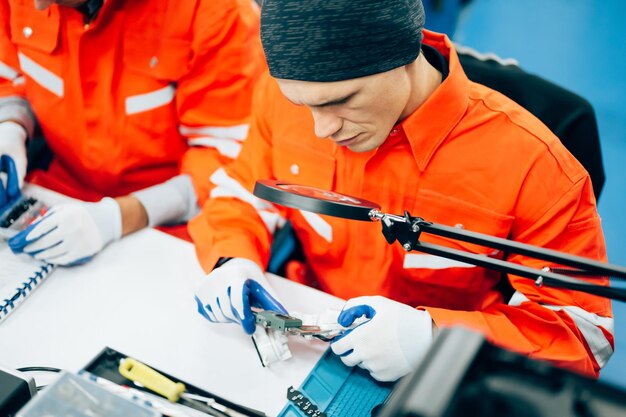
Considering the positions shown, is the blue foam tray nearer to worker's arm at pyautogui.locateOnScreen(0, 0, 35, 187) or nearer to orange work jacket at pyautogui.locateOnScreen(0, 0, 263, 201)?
orange work jacket at pyautogui.locateOnScreen(0, 0, 263, 201)

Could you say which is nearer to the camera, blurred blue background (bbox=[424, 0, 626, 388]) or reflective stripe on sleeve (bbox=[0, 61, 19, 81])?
reflective stripe on sleeve (bbox=[0, 61, 19, 81])

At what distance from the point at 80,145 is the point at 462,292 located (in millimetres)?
1254

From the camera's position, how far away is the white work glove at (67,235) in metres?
1.27

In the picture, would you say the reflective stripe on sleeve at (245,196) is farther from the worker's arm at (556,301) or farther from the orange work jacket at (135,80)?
the worker's arm at (556,301)

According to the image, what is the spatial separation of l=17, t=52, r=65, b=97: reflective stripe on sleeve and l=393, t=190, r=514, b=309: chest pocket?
113 cm

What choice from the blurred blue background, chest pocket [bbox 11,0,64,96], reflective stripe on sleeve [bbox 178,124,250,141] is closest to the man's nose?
reflective stripe on sleeve [bbox 178,124,250,141]

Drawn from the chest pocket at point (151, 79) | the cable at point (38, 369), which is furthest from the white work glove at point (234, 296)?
the chest pocket at point (151, 79)

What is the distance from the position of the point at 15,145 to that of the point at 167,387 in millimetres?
999

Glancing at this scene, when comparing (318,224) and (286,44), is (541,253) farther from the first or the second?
(318,224)

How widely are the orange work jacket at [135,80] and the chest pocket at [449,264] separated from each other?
0.71m

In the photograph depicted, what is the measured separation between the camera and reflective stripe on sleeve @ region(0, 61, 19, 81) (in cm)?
175

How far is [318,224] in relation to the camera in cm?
137

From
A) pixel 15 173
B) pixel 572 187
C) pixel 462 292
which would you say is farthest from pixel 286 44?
→ pixel 15 173

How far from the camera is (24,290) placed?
1.21 m
